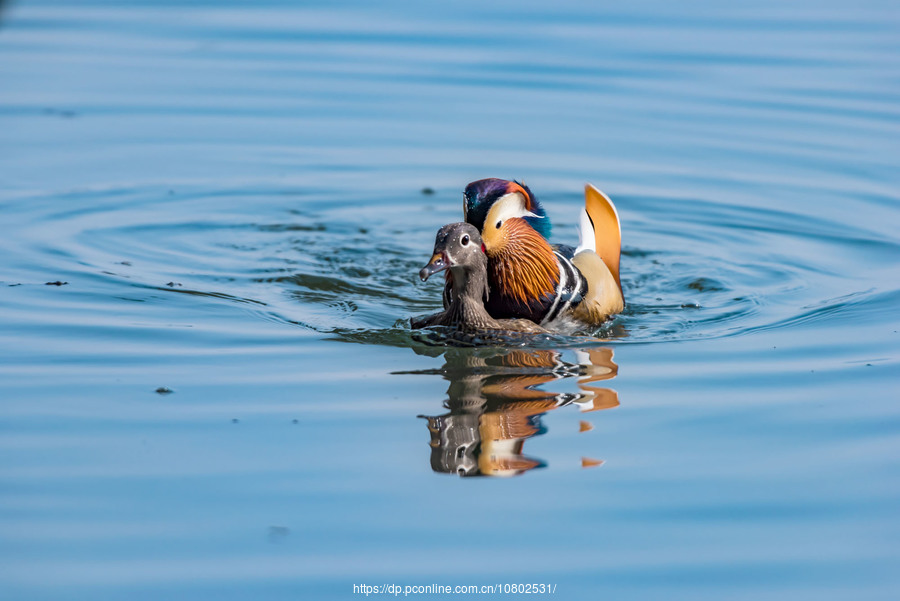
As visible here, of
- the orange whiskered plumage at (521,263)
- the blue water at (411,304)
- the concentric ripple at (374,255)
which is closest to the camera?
the blue water at (411,304)

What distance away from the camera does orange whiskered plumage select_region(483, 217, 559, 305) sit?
8.70 meters

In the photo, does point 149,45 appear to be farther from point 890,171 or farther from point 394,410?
point 394,410

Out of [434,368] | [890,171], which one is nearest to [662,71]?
[890,171]

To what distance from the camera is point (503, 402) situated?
748 cm

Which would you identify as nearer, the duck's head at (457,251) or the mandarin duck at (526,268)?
the duck's head at (457,251)

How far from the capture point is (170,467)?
6.42 metres

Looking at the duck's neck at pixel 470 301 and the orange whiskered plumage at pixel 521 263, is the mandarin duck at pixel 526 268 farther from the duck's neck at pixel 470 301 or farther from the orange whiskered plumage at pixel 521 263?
the duck's neck at pixel 470 301

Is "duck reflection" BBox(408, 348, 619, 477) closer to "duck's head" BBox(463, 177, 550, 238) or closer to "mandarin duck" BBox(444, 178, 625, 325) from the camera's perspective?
"mandarin duck" BBox(444, 178, 625, 325)

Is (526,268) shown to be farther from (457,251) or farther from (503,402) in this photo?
(503,402)

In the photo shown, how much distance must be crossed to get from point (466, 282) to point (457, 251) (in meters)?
0.45

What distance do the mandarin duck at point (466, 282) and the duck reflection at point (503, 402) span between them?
277mm

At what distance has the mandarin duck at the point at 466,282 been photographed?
8.23 m

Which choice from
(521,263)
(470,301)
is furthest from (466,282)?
(521,263)

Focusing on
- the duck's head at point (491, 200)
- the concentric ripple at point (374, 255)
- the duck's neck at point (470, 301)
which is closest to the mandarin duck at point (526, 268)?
the duck's head at point (491, 200)
